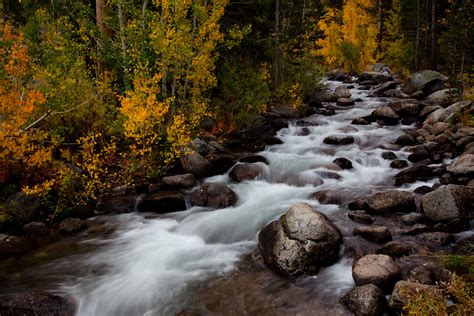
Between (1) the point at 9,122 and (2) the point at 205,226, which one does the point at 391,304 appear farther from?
(1) the point at 9,122

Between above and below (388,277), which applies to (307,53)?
above

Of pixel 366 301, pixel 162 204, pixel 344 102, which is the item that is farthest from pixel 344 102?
pixel 366 301

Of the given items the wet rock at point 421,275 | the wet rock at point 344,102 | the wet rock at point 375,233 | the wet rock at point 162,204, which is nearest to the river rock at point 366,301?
the wet rock at point 421,275

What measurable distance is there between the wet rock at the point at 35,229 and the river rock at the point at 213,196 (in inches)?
Answer: 146

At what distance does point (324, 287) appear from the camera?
656cm

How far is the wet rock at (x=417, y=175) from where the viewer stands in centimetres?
1070

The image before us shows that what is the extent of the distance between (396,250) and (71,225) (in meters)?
7.18

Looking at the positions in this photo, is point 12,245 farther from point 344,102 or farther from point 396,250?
point 344,102

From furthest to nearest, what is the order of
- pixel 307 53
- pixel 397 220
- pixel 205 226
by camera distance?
pixel 307 53 → pixel 205 226 → pixel 397 220

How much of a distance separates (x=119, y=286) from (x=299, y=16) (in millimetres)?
21090

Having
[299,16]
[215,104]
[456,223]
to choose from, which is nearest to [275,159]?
[215,104]

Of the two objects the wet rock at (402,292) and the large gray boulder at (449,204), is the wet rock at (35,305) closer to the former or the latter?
the wet rock at (402,292)

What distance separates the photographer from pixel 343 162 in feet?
41.6

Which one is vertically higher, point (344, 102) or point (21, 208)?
point (344, 102)
